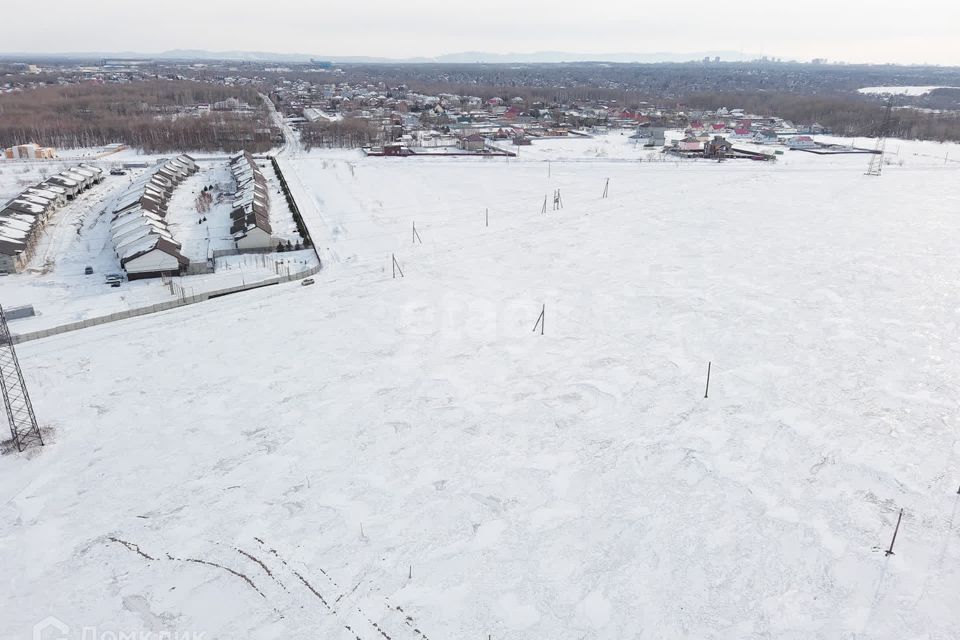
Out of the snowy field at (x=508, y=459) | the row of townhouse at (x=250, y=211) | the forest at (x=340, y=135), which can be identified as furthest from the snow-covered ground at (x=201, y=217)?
the forest at (x=340, y=135)

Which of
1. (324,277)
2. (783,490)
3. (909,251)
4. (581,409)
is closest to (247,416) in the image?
(581,409)

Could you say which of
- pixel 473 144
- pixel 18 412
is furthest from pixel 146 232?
pixel 473 144

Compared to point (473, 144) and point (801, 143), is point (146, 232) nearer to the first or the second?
point (473, 144)

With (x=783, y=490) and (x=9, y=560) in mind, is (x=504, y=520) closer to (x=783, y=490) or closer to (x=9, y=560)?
(x=783, y=490)

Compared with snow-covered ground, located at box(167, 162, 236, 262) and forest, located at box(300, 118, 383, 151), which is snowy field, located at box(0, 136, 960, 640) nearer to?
snow-covered ground, located at box(167, 162, 236, 262)

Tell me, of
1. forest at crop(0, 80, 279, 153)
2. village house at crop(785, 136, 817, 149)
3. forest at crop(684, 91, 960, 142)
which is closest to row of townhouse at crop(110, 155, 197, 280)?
forest at crop(0, 80, 279, 153)

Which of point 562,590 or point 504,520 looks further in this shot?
point 504,520
